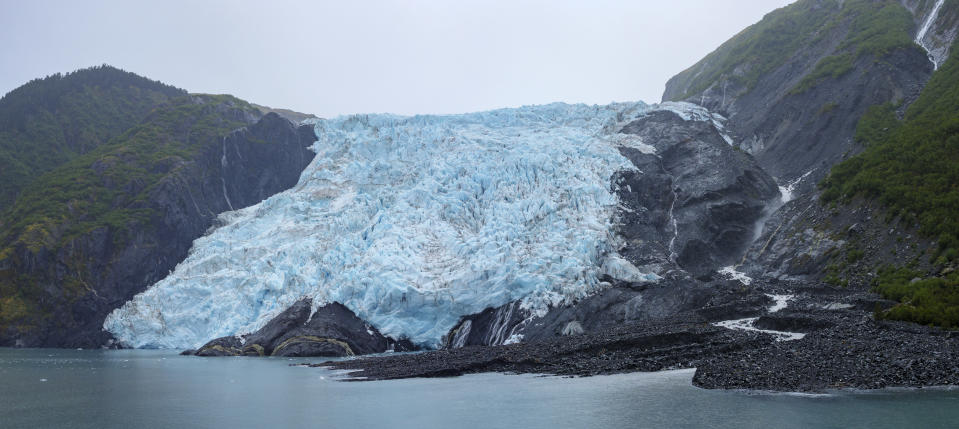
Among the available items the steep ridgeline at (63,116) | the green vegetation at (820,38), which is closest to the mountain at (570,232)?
the green vegetation at (820,38)

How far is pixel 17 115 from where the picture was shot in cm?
8362

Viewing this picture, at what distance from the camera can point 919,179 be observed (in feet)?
103

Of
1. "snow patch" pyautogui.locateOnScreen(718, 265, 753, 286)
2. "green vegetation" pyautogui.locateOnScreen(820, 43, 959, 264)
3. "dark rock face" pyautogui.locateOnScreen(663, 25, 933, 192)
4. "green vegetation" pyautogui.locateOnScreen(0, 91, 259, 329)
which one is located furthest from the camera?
"green vegetation" pyautogui.locateOnScreen(0, 91, 259, 329)

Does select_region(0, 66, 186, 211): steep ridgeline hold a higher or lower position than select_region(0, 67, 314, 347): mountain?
higher

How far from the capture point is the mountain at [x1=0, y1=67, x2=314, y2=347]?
50844 millimetres

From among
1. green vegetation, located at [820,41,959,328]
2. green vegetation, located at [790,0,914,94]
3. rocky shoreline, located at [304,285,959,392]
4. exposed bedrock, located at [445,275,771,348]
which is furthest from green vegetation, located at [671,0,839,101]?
rocky shoreline, located at [304,285,959,392]

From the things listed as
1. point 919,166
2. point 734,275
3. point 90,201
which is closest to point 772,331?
point 734,275

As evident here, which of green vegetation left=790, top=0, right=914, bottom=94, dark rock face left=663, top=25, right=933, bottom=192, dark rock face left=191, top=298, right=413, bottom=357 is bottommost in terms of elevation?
dark rock face left=191, top=298, right=413, bottom=357

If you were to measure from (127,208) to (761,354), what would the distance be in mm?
56871

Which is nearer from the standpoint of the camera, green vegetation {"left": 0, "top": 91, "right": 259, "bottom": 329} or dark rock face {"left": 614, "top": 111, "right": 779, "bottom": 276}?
dark rock face {"left": 614, "top": 111, "right": 779, "bottom": 276}

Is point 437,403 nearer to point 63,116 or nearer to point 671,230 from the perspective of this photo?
point 671,230

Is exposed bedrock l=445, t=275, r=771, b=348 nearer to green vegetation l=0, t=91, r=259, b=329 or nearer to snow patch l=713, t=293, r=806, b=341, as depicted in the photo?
snow patch l=713, t=293, r=806, b=341

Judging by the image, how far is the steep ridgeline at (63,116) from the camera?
250 ft

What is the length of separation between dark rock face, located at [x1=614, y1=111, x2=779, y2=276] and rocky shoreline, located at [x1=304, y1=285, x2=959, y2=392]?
9.04 metres
